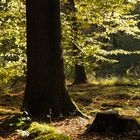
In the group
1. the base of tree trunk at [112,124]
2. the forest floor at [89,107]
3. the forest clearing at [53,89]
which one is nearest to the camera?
the base of tree trunk at [112,124]

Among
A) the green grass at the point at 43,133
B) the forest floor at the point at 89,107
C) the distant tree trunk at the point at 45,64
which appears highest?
the distant tree trunk at the point at 45,64

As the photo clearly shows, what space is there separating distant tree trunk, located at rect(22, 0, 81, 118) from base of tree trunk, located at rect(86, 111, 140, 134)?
174 centimetres

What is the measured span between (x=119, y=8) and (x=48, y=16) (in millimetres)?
3961

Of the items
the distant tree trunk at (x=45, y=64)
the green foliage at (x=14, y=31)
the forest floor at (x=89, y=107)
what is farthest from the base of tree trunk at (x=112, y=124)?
the green foliage at (x=14, y=31)

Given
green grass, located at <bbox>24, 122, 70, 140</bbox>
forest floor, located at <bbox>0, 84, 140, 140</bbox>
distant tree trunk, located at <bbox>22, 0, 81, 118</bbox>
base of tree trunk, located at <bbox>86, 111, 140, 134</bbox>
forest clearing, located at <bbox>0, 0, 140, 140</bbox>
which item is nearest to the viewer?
green grass, located at <bbox>24, 122, 70, 140</bbox>

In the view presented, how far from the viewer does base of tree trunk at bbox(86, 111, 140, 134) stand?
290 inches

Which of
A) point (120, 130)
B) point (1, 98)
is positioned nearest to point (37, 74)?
point (120, 130)

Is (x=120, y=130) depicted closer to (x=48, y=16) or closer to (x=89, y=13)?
(x=48, y=16)

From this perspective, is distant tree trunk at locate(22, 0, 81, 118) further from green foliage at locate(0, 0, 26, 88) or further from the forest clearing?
green foliage at locate(0, 0, 26, 88)

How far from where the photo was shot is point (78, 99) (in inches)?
573

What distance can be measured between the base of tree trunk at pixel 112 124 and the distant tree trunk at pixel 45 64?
174 centimetres

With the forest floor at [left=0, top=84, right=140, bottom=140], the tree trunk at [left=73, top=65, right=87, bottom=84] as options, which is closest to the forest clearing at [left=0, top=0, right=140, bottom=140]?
the forest floor at [left=0, top=84, right=140, bottom=140]

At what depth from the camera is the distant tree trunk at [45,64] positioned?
363 inches

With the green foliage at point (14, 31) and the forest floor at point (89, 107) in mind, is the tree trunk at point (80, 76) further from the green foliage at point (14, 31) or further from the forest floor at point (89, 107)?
the green foliage at point (14, 31)
